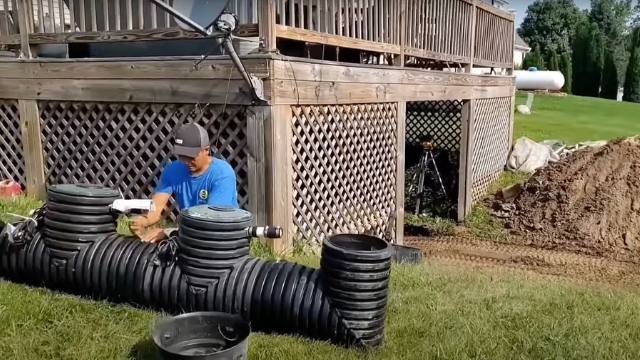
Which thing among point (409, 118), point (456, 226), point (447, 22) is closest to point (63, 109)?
point (447, 22)

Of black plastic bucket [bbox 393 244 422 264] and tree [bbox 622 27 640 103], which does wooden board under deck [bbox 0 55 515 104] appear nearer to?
black plastic bucket [bbox 393 244 422 264]

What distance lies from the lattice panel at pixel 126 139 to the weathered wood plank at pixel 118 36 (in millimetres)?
654

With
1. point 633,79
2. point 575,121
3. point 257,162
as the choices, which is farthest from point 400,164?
point 633,79

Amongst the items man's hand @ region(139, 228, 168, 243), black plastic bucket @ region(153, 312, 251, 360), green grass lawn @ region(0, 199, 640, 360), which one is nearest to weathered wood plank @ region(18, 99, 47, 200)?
green grass lawn @ region(0, 199, 640, 360)

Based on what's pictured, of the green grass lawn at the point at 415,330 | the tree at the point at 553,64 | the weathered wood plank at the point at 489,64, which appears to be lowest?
the green grass lawn at the point at 415,330

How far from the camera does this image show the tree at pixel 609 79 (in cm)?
4734

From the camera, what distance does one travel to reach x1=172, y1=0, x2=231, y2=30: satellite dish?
451cm

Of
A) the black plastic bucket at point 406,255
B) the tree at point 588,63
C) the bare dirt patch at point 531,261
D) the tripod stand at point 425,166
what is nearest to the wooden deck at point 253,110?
the black plastic bucket at point 406,255

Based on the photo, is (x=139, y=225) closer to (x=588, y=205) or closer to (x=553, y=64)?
(x=588, y=205)

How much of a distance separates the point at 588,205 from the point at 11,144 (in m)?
9.11

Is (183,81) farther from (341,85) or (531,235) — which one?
(531,235)

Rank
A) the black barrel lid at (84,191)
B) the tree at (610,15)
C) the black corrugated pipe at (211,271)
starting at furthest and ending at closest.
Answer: the tree at (610,15), the black barrel lid at (84,191), the black corrugated pipe at (211,271)

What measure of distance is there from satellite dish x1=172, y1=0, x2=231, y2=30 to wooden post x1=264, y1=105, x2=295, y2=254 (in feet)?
3.58

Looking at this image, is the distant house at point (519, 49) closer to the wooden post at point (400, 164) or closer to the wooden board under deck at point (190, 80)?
the wooden post at point (400, 164)
